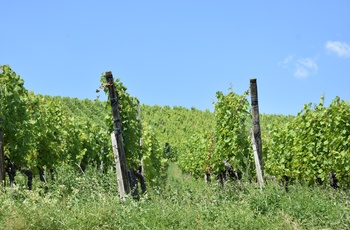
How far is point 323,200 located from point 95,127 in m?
17.3

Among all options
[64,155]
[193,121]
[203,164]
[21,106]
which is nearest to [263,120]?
[193,121]

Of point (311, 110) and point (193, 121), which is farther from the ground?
point (193, 121)

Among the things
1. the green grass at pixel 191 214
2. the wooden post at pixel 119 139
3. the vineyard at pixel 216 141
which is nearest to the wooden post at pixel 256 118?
the vineyard at pixel 216 141

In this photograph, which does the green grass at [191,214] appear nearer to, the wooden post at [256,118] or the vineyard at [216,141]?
the vineyard at [216,141]

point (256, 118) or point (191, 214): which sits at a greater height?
point (256, 118)

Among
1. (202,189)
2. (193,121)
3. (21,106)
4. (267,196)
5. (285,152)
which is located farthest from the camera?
(193,121)

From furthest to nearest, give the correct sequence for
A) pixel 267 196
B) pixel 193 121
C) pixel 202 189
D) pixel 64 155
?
pixel 193 121 < pixel 64 155 < pixel 202 189 < pixel 267 196

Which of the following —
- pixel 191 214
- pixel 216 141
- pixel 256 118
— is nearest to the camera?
pixel 191 214

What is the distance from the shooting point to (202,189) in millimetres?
9703

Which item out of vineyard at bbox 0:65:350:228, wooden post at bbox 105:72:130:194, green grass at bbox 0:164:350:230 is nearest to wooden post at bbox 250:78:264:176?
vineyard at bbox 0:65:350:228

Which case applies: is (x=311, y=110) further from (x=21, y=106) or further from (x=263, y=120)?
(x=263, y=120)

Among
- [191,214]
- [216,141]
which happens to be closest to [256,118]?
[191,214]

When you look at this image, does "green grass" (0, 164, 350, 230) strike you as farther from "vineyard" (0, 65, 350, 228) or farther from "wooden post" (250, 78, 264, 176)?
"wooden post" (250, 78, 264, 176)

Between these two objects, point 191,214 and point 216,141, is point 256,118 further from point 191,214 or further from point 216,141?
point 216,141
